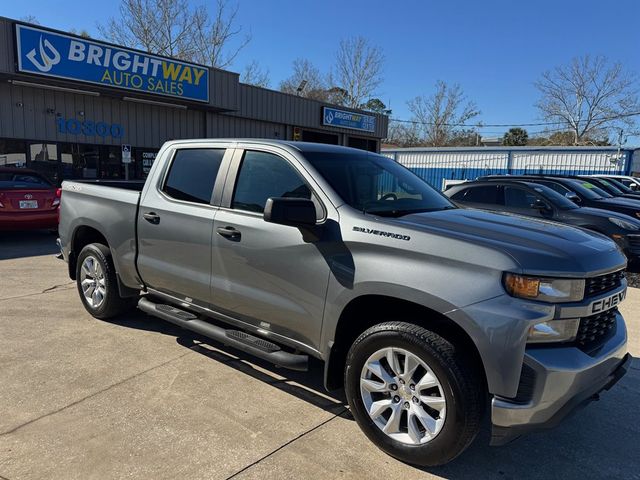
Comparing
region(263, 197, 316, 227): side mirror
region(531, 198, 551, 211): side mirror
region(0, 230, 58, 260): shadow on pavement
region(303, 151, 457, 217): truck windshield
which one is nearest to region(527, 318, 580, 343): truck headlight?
region(303, 151, 457, 217): truck windshield

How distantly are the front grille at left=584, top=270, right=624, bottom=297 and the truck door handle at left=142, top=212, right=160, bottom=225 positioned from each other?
11.2 feet

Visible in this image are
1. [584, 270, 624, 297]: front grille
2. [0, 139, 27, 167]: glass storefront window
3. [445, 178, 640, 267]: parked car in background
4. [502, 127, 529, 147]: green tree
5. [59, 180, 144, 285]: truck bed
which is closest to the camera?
[584, 270, 624, 297]: front grille

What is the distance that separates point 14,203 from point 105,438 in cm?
801

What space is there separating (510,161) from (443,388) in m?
35.0

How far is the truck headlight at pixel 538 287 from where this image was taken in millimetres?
2568

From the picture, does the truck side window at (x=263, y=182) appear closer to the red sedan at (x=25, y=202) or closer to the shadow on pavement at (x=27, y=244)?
the shadow on pavement at (x=27, y=244)

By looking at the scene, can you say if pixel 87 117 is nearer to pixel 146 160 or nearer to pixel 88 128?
pixel 88 128

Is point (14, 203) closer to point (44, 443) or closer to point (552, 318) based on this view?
point (44, 443)

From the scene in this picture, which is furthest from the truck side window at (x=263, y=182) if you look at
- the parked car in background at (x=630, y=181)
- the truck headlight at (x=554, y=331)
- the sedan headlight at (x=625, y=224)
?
the parked car in background at (x=630, y=181)

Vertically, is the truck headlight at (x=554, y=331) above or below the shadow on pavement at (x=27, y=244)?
above

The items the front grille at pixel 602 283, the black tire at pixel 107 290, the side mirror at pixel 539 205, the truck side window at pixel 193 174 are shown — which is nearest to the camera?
the front grille at pixel 602 283

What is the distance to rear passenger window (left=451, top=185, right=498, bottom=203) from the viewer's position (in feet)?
32.4

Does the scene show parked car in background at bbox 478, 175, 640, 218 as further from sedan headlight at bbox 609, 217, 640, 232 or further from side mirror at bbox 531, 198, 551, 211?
sedan headlight at bbox 609, 217, 640, 232

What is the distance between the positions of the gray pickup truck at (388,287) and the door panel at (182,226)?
0.05 ft
